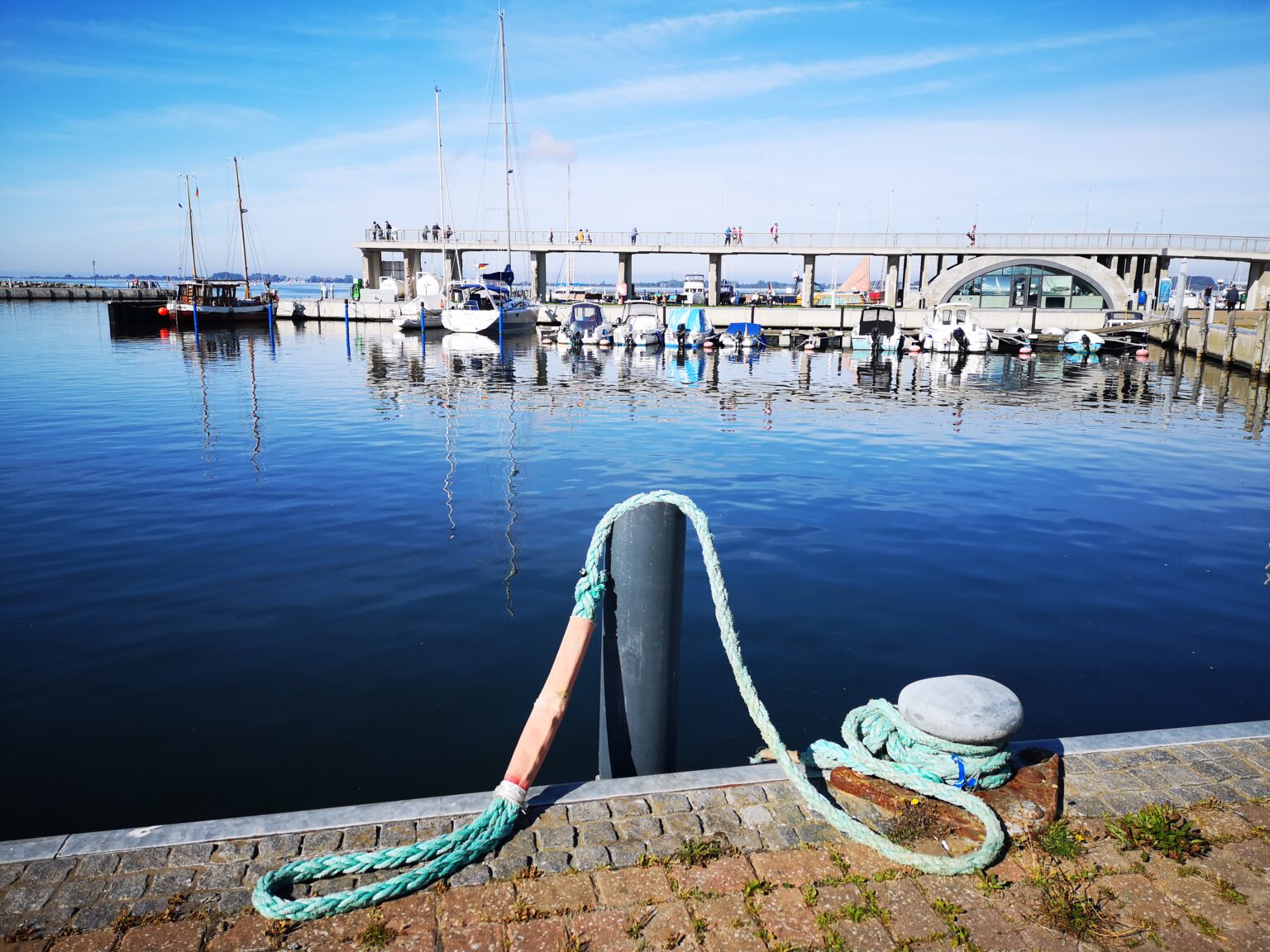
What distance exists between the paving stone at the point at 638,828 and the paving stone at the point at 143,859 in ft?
7.28

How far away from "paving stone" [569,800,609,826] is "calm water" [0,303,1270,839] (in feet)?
5.61

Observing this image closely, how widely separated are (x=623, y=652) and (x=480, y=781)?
2.03 metres

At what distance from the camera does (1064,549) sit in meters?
11.6

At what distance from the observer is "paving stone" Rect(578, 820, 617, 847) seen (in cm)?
415

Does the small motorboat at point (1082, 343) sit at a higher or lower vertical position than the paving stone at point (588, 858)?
higher

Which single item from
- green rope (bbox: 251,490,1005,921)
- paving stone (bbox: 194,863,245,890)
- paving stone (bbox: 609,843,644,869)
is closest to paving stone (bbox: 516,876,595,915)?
paving stone (bbox: 609,843,644,869)

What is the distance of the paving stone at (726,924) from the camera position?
11.6ft

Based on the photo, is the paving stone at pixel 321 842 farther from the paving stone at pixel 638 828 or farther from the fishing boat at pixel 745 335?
the fishing boat at pixel 745 335

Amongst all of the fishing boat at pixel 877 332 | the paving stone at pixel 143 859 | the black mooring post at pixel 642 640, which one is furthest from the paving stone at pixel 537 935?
the fishing boat at pixel 877 332

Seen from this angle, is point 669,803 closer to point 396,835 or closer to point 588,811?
point 588,811

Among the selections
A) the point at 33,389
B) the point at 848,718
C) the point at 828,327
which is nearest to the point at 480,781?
the point at 848,718

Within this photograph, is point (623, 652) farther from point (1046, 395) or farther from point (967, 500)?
point (1046, 395)

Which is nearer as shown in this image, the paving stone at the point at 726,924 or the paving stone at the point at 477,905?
the paving stone at the point at 726,924

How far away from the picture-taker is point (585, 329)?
5331 centimetres
